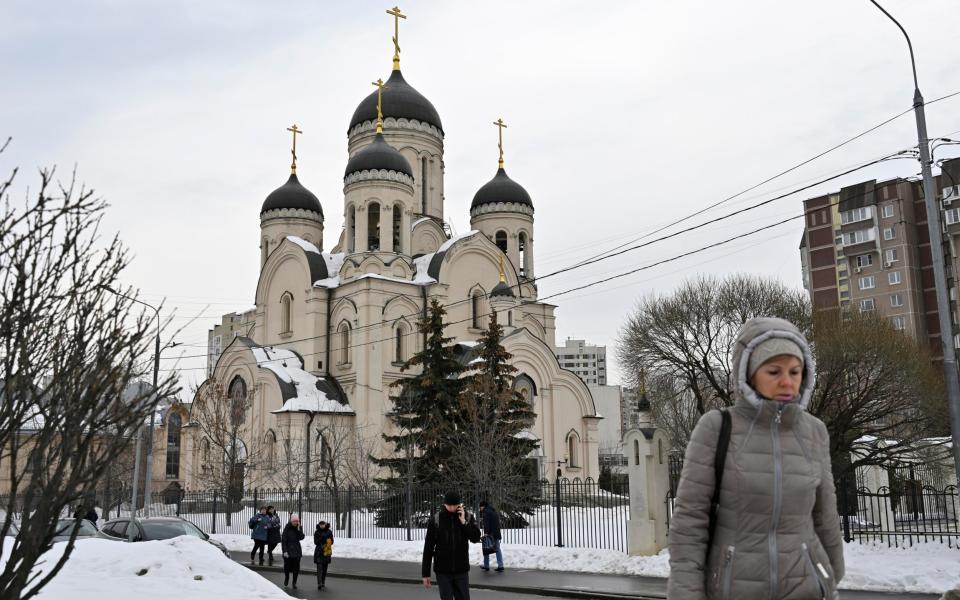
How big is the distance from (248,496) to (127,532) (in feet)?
60.5

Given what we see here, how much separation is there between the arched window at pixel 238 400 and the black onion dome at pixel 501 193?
1658 cm

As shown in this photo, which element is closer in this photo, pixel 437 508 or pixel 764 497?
pixel 764 497

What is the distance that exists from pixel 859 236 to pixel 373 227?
116ft

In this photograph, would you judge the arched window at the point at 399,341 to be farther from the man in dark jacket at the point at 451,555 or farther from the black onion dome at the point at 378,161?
the man in dark jacket at the point at 451,555

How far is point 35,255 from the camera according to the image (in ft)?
18.0

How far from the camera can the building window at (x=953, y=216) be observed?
5731 cm

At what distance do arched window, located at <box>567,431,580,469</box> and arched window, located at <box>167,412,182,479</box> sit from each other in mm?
37962

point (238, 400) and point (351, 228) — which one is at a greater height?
point (351, 228)

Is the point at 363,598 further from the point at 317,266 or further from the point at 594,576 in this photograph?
the point at 317,266

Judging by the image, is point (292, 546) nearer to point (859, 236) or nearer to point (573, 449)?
point (573, 449)

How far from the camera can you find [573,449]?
138 feet

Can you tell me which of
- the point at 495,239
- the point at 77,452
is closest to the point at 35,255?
the point at 77,452

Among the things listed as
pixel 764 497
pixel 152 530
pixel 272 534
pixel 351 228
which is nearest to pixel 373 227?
pixel 351 228

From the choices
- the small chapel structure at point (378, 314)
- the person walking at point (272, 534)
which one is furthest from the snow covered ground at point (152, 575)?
the small chapel structure at point (378, 314)
